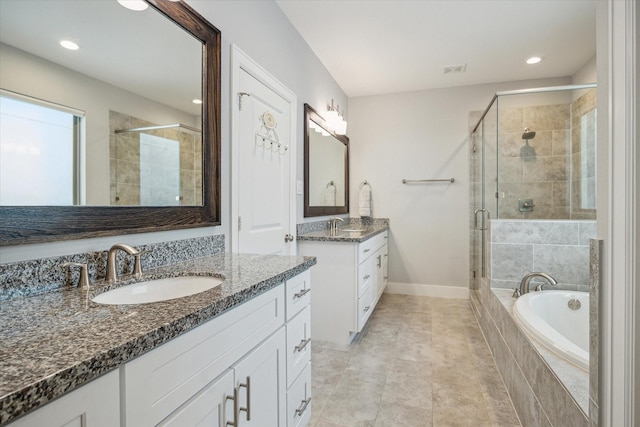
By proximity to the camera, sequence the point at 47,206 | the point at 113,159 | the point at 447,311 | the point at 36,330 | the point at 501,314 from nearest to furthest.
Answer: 1. the point at 36,330
2. the point at 47,206
3. the point at 113,159
4. the point at 501,314
5. the point at 447,311

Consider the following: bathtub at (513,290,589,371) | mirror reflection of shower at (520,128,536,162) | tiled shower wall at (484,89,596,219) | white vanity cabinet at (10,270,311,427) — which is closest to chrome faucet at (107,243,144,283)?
white vanity cabinet at (10,270,311,427)

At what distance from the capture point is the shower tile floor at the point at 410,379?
5.32 ft

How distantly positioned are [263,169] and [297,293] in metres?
1.00

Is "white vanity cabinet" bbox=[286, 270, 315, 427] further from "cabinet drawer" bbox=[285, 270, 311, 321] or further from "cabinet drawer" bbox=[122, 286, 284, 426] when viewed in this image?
"cabinet drawer" bbox=[122, 286, 284, 426]

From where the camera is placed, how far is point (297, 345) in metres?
1.30

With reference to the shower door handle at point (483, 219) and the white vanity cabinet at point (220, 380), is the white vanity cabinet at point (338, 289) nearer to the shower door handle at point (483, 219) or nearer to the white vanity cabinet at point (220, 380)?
the white vanity cabinet at point (220, 380)

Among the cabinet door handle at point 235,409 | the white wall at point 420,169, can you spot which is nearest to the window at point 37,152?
the cabinet door handle at point 235,409

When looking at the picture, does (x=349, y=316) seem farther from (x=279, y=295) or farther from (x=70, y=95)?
(x=70, y=95)

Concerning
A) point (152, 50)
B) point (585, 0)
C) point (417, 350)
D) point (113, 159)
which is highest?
Result: point (585, 0)

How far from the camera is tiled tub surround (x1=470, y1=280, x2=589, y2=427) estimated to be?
1.12 metres

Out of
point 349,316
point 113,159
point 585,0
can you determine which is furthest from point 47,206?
point 585,0

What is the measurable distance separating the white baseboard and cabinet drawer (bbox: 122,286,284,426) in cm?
319

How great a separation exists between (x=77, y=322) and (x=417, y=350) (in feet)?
7.39

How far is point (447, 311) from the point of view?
3.28m
